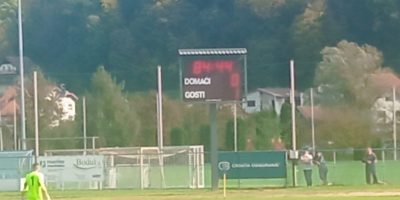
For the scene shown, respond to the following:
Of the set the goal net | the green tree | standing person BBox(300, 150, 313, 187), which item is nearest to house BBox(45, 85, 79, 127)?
the green tree

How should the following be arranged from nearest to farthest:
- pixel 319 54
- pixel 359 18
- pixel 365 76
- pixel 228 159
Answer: pixel 228 159, pixel 365 76, pixel 319 54, pixel 359 18

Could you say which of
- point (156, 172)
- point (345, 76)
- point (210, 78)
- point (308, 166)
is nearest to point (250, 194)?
point (210, 78)

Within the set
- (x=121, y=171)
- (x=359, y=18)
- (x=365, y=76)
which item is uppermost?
(x=359, y=18)

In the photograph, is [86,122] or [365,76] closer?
→ [365,76]

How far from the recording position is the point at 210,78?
47.5 m

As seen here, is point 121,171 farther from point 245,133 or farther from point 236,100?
point 245,133

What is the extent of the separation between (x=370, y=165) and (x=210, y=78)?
8234 millimetres

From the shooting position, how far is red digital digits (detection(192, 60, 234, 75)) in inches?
1870

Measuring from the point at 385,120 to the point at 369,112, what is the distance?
4.01m

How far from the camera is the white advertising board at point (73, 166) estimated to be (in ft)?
172

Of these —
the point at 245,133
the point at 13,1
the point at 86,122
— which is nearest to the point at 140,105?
the point at 86,122

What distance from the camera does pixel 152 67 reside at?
11625 centimetres

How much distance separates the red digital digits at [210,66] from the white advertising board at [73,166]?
7.44 metres

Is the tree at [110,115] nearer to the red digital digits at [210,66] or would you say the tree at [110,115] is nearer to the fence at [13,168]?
the fence at [13,168]
